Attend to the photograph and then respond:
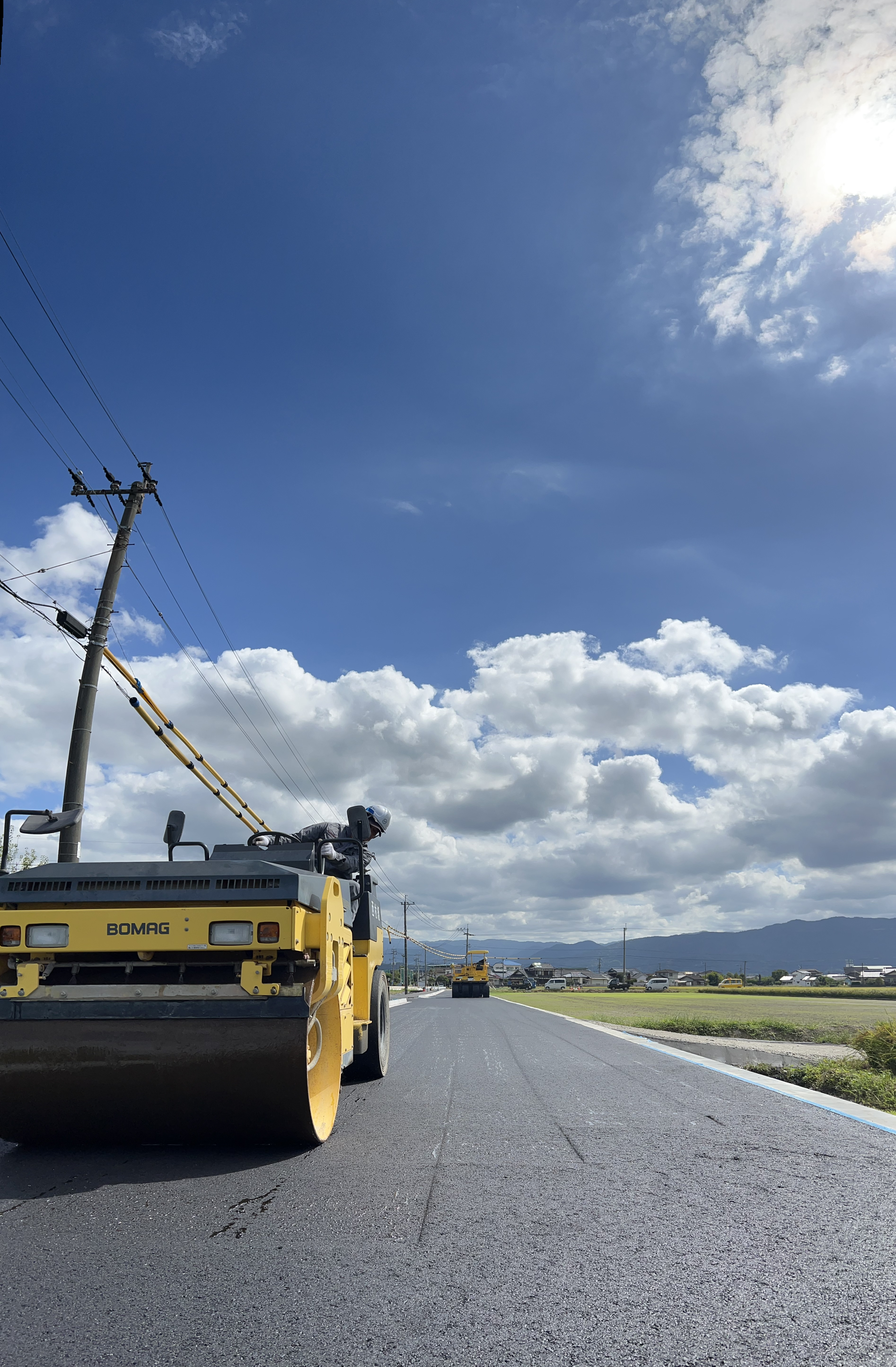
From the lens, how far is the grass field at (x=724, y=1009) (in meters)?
20.6

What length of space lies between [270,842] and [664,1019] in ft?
47.5

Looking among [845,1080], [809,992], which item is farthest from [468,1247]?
[809,992]

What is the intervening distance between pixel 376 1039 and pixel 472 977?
45.5 metres

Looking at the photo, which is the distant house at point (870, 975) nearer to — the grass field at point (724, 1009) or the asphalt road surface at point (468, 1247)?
the grass field at point (724, 1009)

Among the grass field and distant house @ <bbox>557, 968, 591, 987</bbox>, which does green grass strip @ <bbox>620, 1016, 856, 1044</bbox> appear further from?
distant house @ <bbox>557, 968, 591, 987</bbox>

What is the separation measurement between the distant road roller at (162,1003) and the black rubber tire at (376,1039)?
9.93ft

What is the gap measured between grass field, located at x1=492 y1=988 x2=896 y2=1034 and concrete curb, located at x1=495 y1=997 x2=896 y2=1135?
6.32 metres

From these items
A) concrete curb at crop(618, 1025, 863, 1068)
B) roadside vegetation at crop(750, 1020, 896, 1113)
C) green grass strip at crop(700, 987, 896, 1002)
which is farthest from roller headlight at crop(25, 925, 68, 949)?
green grass strip at crop(700, 987, 896, 1002)

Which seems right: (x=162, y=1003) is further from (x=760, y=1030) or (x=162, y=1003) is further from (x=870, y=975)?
(x=870, y=975)

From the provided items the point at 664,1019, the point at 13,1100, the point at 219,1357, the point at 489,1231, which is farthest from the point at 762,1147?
the point at 664,1019

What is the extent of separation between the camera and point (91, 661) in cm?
1622

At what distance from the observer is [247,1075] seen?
4953 mm

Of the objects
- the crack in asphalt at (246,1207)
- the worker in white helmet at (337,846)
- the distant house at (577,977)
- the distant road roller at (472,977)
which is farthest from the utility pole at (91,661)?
the distant house at (577,977)

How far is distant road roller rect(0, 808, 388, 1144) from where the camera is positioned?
4980mm
